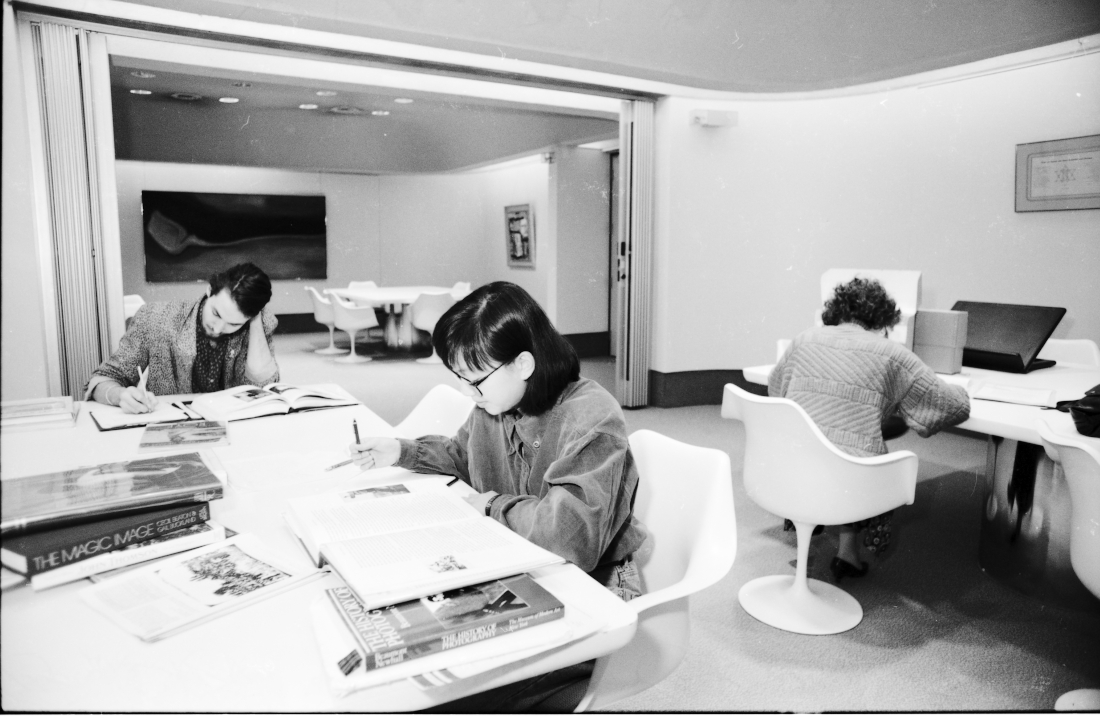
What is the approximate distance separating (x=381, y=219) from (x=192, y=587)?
1.89m

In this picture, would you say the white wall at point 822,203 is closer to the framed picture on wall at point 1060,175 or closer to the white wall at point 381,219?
the framed picture on wall at point 1060,175

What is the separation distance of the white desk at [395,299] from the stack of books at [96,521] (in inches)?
55.2

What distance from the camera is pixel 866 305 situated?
225 centimetres

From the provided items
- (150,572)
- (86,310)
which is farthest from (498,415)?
(86,310)

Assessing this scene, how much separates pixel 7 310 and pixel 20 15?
231 cm

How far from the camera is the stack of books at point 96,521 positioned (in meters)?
0.94

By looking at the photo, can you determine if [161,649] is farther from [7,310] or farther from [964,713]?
[964,713]

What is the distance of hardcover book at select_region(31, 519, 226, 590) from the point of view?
0.94 m

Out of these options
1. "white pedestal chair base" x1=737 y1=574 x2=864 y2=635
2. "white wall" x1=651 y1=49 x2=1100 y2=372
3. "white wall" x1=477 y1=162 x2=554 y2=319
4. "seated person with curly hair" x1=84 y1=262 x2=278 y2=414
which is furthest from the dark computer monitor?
"seated person with curly hair" x1=84 y1=262 x2=278 y2=414

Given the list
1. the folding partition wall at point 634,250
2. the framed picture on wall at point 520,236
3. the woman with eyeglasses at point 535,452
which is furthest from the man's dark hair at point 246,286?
the folding partition wall at point 634,250

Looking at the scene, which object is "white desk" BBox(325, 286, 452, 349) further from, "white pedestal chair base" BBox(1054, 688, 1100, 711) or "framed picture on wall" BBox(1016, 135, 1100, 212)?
"framed picture on wall" BBox(1016, 135, 1100, 212)

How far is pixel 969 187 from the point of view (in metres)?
3.58

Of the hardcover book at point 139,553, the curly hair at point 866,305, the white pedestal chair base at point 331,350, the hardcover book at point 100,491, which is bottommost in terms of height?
the hardcover book at point 139,553

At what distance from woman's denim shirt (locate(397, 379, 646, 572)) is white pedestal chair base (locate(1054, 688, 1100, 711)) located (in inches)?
47.8
